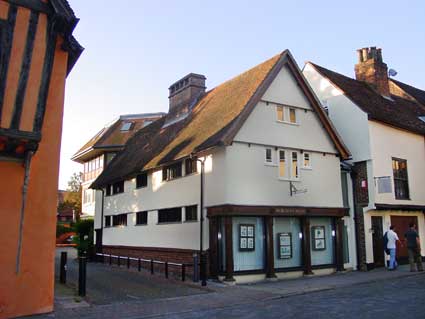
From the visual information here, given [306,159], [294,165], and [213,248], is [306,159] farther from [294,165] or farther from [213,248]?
[213,248]

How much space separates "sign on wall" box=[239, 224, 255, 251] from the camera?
15535 millimetres

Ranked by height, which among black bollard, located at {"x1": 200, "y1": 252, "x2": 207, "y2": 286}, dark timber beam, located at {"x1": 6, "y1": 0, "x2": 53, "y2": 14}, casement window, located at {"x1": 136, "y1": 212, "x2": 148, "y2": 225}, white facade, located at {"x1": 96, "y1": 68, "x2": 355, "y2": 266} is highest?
dark timber beam, located at {"x1": 6, "y1": 0, "x2": 53, "y2": 14}

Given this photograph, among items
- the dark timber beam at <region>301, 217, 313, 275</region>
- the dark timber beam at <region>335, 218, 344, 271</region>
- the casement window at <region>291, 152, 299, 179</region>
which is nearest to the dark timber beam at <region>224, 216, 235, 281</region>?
the dark timber beam at <region>301, 217, 313, 275</region>

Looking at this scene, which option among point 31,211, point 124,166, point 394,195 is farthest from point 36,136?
point 394,195

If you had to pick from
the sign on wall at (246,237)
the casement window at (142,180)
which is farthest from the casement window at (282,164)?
the casement window at (142,180)

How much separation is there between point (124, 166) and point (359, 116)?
41.4 feet

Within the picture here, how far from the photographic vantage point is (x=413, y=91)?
27.5 m

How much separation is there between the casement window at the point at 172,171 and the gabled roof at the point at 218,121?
512mm

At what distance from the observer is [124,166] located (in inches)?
949

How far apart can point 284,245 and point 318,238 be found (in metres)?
1.97

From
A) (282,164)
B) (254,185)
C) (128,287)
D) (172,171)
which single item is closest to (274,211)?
(254,185)

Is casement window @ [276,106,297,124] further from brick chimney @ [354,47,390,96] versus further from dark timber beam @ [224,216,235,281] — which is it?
brick chimney @ [354,47,390,96]

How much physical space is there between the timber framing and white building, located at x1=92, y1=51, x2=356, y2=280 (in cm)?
4

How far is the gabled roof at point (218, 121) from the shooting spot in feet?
53.0
